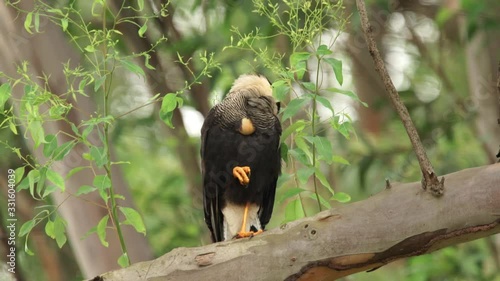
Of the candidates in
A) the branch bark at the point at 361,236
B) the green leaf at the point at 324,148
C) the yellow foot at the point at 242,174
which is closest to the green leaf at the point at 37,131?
the branch bark at the point at 361,236

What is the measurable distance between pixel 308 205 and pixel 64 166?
3.04 meters

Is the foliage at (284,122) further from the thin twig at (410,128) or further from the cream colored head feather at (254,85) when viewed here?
the thin twig at (410,128)

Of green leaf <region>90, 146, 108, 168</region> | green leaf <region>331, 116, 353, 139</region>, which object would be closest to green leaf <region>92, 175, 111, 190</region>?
green leaf <region>90, 146, 108, 168</region>

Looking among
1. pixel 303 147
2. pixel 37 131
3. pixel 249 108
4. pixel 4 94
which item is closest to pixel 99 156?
pixel 37 131

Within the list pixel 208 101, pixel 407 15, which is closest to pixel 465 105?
pixel 407 15

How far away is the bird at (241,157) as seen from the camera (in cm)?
357

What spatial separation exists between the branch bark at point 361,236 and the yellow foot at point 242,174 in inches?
36.9

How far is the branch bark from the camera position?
2512 millimetres

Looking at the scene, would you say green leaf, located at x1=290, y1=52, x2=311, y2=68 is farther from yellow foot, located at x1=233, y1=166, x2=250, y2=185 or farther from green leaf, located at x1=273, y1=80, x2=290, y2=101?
yellow foot, located at x1=233, y1=166, x2=250, y2=185

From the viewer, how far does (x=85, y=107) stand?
4125 mm

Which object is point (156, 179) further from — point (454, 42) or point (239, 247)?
point (239, 247)

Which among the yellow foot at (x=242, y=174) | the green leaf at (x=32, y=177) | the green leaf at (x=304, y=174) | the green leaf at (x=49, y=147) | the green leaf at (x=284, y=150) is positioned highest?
the green leaf at (x=49, y=147)

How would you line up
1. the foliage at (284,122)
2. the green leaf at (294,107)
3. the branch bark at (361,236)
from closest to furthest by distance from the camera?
the branch bark at (361,236) → the green leaf at (294,107) → the foliage at (284,122)

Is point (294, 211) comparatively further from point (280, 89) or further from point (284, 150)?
point (280, 89)
